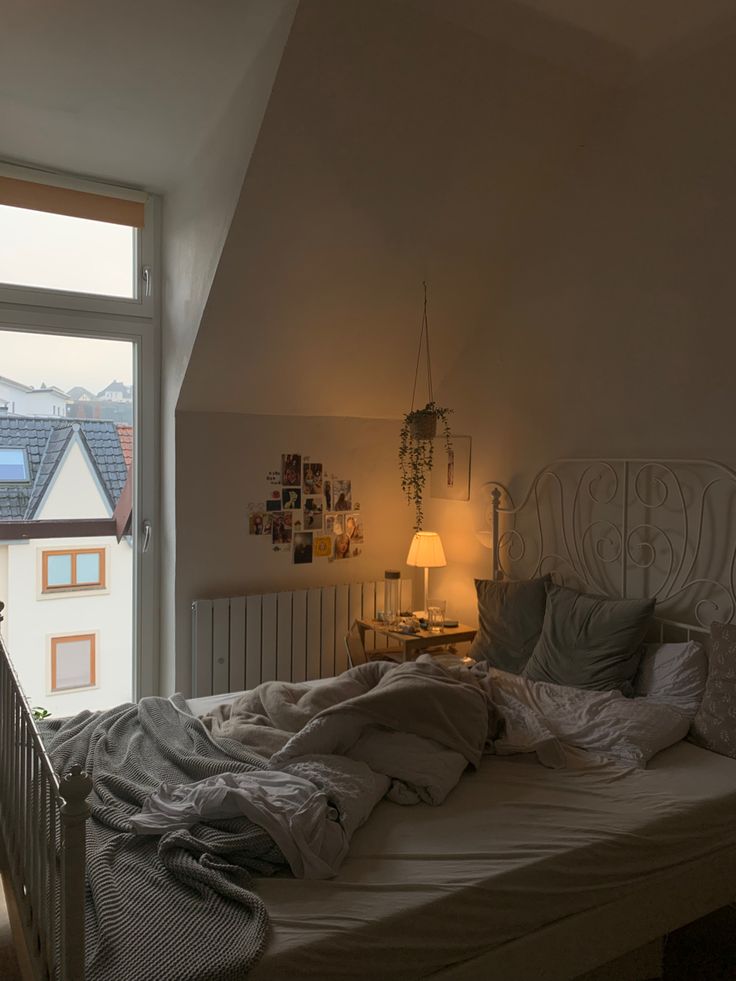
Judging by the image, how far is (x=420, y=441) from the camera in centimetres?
398

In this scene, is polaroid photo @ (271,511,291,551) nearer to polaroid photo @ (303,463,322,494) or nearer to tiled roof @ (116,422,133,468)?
polaroid photo @ (303,463,322,494)

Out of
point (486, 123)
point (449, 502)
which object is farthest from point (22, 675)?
point (486, 123)

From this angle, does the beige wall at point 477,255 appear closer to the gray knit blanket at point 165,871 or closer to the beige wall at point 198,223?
the beige wall at point 198,223

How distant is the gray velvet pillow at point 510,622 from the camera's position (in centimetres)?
303

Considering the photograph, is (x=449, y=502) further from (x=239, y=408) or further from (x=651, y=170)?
(x=651, y=170)

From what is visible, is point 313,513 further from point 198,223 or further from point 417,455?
point 198,223

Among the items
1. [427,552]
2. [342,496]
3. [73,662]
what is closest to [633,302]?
[427,552]

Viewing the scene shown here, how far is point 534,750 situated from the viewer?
2.24 metres

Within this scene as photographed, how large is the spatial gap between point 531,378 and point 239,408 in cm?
138

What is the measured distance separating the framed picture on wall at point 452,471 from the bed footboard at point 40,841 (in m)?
2.36

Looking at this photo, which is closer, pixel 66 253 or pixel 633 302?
pixel 633 302

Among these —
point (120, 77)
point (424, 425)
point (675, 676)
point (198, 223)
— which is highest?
point (120, 77)

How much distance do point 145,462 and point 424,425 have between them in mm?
1386

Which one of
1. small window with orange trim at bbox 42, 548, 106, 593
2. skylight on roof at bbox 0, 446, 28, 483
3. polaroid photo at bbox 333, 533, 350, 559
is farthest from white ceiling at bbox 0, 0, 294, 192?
polaroid photo at bbox 333, 533, 350, 559
